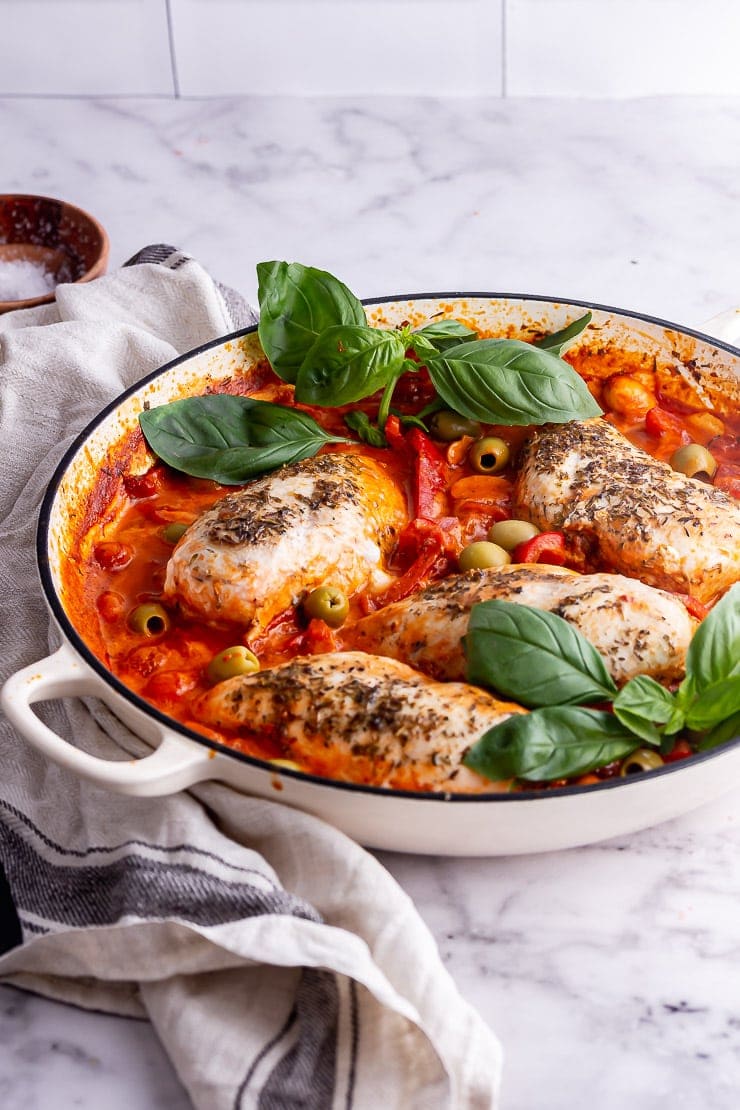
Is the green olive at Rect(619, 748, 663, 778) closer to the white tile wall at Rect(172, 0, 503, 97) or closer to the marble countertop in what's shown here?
the marble countertop

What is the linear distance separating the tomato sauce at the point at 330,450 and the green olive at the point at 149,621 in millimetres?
11

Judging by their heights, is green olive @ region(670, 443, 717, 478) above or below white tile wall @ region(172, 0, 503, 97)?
below

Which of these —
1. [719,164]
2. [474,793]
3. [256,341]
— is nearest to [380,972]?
[474,793]

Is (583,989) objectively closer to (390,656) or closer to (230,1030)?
(230,1030)

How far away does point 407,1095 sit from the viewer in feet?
8.16

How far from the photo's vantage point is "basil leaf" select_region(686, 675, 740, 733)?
9.01ft

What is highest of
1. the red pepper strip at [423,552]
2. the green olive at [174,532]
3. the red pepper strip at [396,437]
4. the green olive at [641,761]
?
the red pepper strip at [396,437]

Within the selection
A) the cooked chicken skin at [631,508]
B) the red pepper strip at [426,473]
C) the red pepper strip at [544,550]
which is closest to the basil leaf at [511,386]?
the cooked chicken skin at [631,508]

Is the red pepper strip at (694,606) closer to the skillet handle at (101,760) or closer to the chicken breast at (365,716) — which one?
the chicken breast at (365,716)

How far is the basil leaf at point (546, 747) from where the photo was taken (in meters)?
2.65

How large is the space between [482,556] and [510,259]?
2325 millimetres

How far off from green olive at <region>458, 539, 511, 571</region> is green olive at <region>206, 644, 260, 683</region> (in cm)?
67

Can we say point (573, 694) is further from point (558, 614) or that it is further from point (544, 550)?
point (544, 550)

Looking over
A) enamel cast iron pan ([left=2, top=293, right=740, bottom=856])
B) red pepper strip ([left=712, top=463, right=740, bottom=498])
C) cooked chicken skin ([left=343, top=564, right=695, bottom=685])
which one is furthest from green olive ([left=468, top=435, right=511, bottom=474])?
enamel cast iron pan ([left=2, top=293, right=740, bottom=856])
